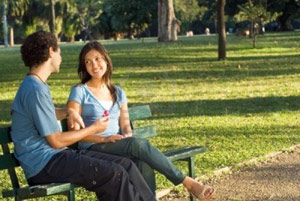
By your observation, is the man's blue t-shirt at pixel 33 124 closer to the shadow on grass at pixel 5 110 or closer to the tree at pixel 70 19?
Answer: the shadow on grass at pixel 5 110

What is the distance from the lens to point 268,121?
1143 centimetres

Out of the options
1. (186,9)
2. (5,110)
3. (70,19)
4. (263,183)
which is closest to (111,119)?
(263,183)

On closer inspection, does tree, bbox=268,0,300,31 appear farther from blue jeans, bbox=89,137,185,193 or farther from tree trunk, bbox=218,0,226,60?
blue jeans, bbox=89,137,185,193

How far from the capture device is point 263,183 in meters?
7.57

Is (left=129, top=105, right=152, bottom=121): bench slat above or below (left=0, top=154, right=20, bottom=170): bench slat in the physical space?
above

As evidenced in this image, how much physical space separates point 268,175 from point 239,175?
30cm

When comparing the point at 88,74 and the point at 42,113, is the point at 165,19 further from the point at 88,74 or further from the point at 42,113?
the point at 42,113

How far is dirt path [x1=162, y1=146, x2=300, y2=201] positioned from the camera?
7020 mm

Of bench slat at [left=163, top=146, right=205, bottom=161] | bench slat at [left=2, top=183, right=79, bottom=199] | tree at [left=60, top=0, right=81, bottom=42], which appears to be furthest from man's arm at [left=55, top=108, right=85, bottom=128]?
tree at [left=60, top=0, right=81, bottom=42]

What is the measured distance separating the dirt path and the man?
5.38 feet

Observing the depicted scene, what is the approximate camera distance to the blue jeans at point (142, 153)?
226 inches

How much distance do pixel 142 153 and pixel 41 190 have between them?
0.93 metres

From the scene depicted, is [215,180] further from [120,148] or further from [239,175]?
[120,148]

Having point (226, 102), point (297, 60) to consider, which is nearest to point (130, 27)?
point (297, 60)
